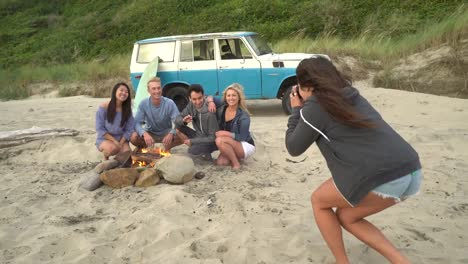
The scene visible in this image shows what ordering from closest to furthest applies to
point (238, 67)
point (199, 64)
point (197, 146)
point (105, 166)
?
point (105, 166), point (197, 146), point (238, 67), point (199, 64)

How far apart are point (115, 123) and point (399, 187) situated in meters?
4.11

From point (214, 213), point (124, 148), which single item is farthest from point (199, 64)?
point (214, 213)

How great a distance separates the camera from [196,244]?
3.66m

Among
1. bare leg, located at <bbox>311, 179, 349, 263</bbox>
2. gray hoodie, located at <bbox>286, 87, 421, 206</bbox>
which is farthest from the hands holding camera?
bare leg, located at <bbox>311, 179, 349, 263</bbox>

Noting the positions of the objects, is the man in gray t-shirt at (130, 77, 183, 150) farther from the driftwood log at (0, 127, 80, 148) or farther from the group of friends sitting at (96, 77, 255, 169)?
the driftwood log at (0, 127, 80, 148)

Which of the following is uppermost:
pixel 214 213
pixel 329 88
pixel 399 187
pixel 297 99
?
pixel 329 88

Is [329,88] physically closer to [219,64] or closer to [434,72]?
[219,64]

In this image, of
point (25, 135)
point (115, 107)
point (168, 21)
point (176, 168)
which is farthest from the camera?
point (168, 21)

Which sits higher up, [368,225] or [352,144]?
[352,144]

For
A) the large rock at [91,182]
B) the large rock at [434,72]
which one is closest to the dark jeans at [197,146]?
the large rock at [91,182]

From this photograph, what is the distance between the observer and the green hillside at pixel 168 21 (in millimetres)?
17188

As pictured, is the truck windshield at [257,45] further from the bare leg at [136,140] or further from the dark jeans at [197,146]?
the bare leg at [136,140]

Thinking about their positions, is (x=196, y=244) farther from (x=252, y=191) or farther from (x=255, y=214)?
(x=252, y=191)

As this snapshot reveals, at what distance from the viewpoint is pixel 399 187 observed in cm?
265
